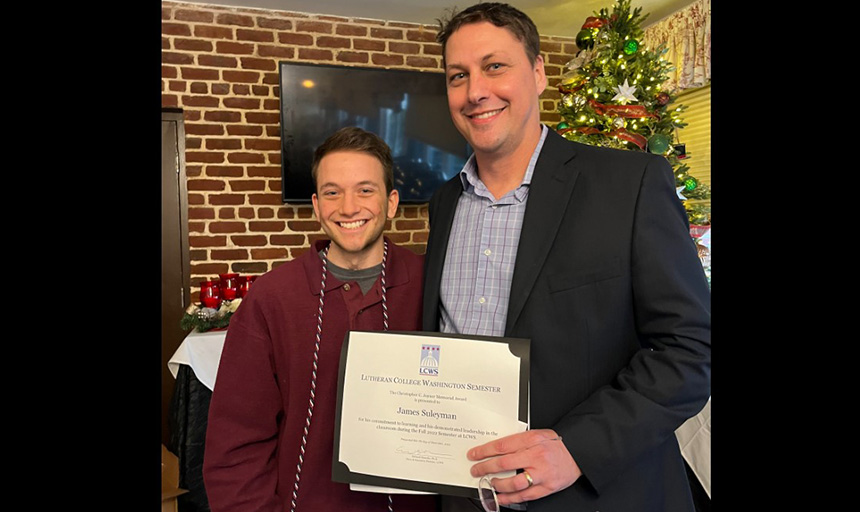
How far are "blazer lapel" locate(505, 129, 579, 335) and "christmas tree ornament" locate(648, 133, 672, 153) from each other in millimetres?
2409

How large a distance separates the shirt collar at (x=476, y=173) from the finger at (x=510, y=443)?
52 centimetres

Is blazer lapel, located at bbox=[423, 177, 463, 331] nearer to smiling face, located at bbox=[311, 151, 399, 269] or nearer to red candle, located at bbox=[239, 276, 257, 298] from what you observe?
smiling face, located at bbox=[311, 151, 399, 269]

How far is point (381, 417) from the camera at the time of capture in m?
1.10

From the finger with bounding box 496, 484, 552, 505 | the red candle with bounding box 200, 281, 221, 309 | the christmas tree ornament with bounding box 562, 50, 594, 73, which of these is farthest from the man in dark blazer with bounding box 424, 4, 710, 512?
the christmas tree ornament with bounding box 562, 50, 594, 73

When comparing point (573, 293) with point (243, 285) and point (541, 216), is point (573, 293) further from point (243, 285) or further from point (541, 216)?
point (243, 285)

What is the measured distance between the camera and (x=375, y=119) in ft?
14.1

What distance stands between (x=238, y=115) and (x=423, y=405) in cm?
355

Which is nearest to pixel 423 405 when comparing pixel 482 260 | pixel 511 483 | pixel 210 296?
pixel 511 483

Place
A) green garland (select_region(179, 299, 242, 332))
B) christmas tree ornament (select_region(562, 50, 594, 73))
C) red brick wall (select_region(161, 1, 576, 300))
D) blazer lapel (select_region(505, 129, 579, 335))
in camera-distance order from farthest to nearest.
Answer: red brick wall (select_region(161, 1, 576, 300)), christmas tree ornament (select_region(562, 50, 594, 73)), green garland (select_region(179, 299, 242, 332)), blazer lapel (select_region(505, 129, 579, 335))

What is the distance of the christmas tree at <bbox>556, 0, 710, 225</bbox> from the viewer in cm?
341

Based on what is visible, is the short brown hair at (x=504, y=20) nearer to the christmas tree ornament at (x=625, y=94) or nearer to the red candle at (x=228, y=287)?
the christmas tree ornament at (x=625, y=94)

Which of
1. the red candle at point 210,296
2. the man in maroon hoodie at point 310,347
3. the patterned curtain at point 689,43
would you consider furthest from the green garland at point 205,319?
the patterned curtain at point 689,43
